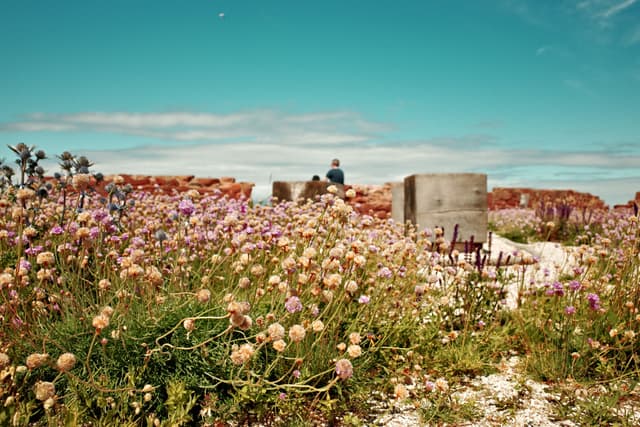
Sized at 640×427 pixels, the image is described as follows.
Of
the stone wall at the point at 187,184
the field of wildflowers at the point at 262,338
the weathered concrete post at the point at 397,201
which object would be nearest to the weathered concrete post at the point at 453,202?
the weathered concrete post at the point at 397,201

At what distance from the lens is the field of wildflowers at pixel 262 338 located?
7.72ft

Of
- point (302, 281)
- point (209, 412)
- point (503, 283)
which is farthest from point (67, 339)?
point (503, 283)

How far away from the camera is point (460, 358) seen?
11.1 feet

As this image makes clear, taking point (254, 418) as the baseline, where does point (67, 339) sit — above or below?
above

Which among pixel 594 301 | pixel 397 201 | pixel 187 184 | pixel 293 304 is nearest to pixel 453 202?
pixel 397 201

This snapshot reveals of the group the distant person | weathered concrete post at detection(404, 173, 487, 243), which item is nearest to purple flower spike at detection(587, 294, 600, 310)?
weathered concrete post at detection(404, 173, 487, 243)

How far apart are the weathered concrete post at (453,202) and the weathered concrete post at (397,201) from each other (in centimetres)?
351

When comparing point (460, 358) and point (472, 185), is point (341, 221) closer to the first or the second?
point (460, 358)

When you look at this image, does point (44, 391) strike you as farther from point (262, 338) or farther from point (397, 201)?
point (397, 201)

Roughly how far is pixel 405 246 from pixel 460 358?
87 cm

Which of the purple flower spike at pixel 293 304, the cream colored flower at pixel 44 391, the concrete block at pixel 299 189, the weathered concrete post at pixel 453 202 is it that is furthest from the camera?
the concrete block at pixel 299 189

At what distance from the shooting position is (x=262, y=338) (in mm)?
2289

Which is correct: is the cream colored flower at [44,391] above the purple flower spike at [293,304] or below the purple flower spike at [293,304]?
below

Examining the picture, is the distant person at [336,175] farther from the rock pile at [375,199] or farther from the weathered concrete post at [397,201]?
the weathered concrete post at [397,201]
